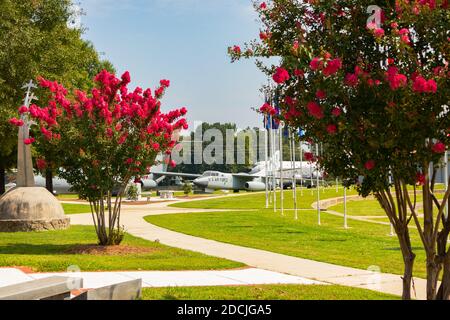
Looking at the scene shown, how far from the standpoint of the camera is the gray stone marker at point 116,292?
5.43 meters

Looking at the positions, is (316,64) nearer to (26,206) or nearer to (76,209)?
(26,206)

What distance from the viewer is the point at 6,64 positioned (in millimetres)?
27469

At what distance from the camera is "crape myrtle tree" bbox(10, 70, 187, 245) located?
13.8 m

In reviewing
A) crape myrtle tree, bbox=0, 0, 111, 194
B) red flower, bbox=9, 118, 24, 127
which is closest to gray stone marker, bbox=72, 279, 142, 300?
red flower, bbox=9, 118, 24, 127

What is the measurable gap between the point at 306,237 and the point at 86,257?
309 inches

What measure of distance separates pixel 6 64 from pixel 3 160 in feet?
33.2

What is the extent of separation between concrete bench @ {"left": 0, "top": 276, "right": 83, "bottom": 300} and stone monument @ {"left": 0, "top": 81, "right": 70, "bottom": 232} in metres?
13.9

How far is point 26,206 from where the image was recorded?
19.3 metres

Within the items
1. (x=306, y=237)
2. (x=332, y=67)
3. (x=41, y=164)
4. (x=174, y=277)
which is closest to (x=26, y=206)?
(x=41, y=164)

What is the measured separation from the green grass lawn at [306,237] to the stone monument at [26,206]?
178 inches

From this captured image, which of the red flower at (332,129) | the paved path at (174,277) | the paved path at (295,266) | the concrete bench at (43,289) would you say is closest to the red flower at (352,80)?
the red flower at (332,129)

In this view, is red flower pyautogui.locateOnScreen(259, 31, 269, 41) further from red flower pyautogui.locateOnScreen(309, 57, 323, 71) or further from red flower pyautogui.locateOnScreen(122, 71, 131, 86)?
red flower pyautogui.locateOnScreen(122, 71, 131, 86)
